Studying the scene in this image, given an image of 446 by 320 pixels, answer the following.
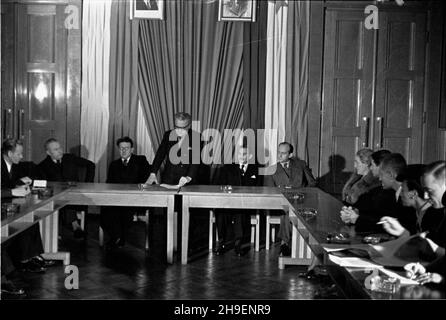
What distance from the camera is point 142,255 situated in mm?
4156

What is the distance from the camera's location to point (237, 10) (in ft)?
13.4

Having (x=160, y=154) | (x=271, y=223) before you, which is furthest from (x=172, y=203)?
(x=271, y=223)

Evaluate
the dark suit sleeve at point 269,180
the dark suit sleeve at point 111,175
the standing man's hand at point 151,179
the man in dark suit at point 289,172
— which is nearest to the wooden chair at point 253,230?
the man in dark suit at point 289,172

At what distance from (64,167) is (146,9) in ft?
3.88

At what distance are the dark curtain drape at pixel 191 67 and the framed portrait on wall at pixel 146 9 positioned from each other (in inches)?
2.0

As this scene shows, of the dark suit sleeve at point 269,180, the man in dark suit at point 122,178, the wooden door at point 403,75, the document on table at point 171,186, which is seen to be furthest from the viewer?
the dark suit sleeve at point 269,180

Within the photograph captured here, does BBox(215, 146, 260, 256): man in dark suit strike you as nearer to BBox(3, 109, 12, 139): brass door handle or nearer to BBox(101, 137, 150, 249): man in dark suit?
BBox(101, 137, 150, 249): man in dark suit

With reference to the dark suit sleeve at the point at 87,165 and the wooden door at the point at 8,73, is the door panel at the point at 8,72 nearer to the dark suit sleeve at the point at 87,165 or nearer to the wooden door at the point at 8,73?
the wooden door at the point at 8,73

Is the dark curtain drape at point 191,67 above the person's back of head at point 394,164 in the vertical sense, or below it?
above

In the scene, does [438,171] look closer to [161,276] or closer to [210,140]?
[161,276]

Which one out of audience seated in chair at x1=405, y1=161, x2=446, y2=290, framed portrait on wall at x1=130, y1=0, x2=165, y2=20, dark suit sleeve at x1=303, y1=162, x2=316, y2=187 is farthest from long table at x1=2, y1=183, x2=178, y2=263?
audience seated in chair at x1=405, y1=161, x2=446, y2=290

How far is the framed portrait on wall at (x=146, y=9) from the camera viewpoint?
381 centimetres

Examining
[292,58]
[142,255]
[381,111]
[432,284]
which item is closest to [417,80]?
[381,111]
